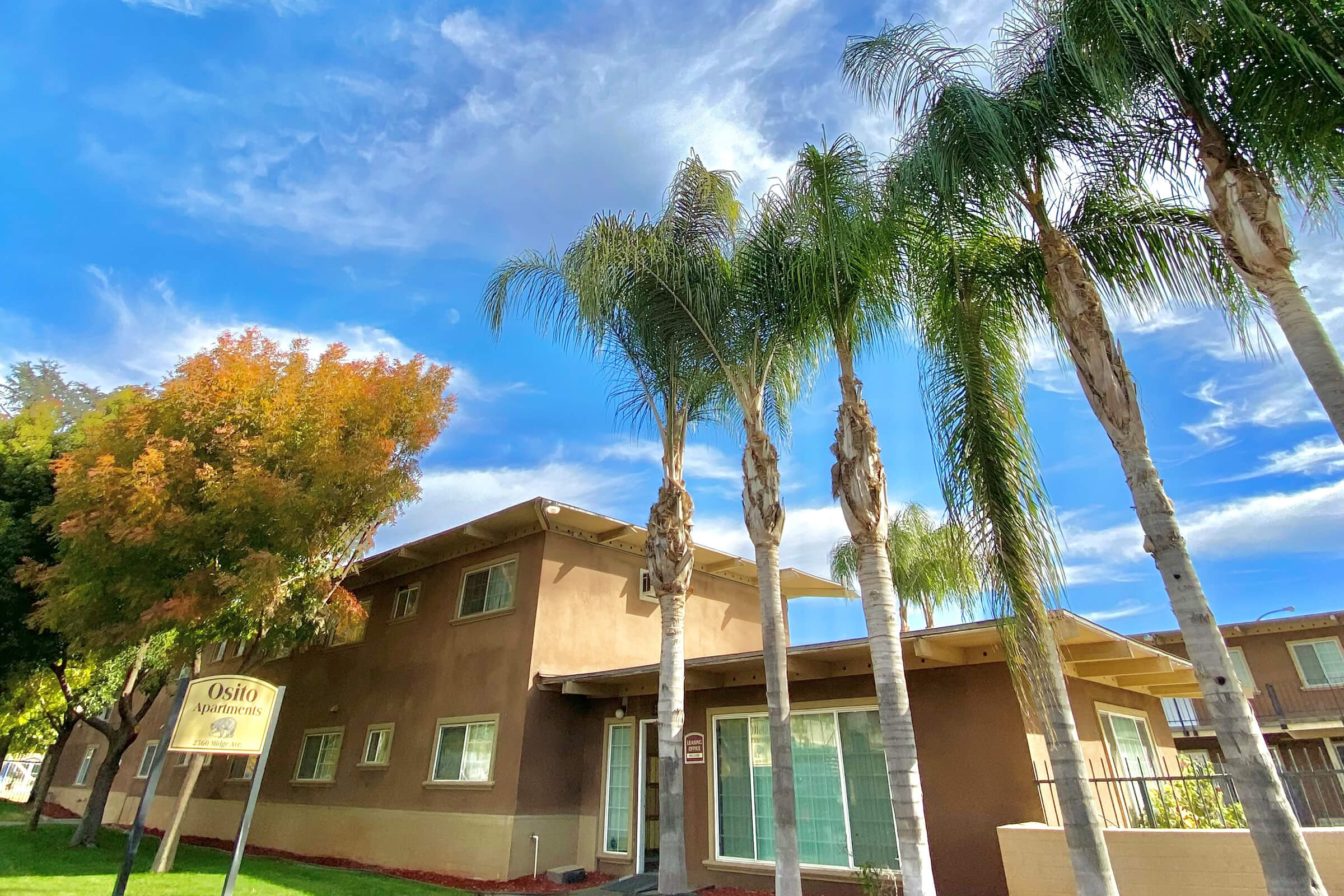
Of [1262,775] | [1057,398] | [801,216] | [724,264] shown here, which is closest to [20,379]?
[724,264]

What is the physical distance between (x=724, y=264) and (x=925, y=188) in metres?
3.45

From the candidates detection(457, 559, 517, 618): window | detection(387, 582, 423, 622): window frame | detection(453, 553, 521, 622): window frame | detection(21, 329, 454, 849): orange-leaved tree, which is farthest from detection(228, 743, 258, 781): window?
detection(457, 559, 517, 618): window

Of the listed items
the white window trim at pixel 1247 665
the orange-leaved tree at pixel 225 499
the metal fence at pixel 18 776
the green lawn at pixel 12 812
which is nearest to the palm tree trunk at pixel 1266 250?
the orange-leaved tree at pixel 225 499

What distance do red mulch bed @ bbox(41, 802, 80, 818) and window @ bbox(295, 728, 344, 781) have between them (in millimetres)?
17787

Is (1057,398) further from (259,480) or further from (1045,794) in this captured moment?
(259,480)

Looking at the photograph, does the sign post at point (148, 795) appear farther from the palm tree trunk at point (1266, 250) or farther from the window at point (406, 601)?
the palm tree trunk at point (1266, 250)

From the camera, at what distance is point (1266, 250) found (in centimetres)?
571

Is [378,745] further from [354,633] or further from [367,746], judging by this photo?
[354,633]

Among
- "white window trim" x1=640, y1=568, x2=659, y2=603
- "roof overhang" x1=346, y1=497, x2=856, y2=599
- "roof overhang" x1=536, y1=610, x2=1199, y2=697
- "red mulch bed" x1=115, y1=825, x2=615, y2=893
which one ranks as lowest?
"red mulch bed" x1=115, y1=825, x2=615, y2=893

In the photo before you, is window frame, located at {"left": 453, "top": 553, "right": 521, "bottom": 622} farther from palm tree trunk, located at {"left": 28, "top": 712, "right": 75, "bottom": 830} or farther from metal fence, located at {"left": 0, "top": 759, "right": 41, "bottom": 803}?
metal fence, located at {"left": 0, "top": 759, "right": 41, "bottom": 803}

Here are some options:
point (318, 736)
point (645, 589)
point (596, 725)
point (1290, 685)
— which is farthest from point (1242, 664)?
point (318, 736)

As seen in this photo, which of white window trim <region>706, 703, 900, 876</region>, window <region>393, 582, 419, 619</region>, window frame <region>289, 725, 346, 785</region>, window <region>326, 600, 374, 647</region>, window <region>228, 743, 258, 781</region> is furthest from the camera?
window <region>228, 743, 258, 781</region>

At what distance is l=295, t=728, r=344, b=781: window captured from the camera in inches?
696

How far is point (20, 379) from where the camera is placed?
18156 millimetres
